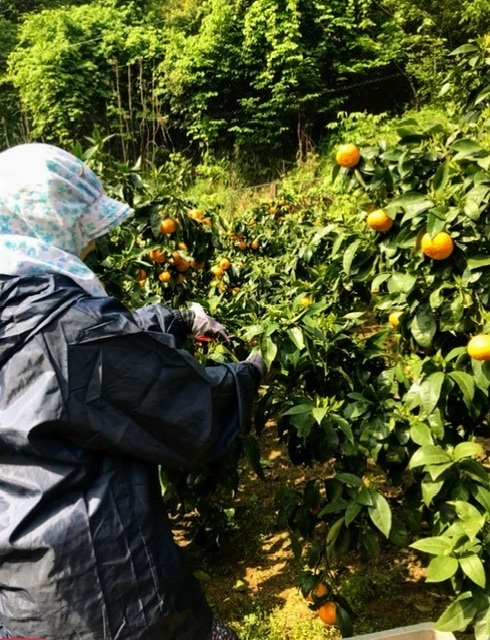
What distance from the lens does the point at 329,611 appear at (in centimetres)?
173

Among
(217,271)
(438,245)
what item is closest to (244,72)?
(217,271)

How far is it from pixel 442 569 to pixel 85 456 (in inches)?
29.9

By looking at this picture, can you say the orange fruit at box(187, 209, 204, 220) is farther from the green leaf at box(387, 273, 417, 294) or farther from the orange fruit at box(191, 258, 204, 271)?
the green leaf at box(387, 273, 417, 294)

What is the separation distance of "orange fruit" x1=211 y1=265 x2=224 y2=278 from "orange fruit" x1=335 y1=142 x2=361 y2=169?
155 centimetres

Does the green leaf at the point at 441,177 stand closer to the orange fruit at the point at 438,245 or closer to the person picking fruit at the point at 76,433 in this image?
the orange fruit at the point at 438,245

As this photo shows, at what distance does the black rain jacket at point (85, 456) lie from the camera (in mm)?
964

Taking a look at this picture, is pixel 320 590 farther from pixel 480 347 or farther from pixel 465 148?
pixel 465 148

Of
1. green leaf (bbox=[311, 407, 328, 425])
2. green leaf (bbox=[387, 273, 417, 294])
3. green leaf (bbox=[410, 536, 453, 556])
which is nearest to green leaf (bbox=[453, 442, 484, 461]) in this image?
green leaf (bbox=[410, 536, 453, 556])

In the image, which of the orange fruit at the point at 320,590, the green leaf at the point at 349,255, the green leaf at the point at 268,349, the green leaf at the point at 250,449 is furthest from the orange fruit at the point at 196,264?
the orange fruit at the point at 320,590

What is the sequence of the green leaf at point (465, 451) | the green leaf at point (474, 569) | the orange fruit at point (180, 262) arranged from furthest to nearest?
1. the orange fruit at point (180, 262)
2. the green leaf at point (465, 451)
3. the green leaf at point (474, 569)

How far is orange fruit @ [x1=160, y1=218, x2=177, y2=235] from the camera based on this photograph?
92.2 inches

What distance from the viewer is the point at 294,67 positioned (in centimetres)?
1172

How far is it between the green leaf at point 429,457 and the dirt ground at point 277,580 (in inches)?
33.9

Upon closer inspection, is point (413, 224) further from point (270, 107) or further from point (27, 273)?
point (270, 107)
